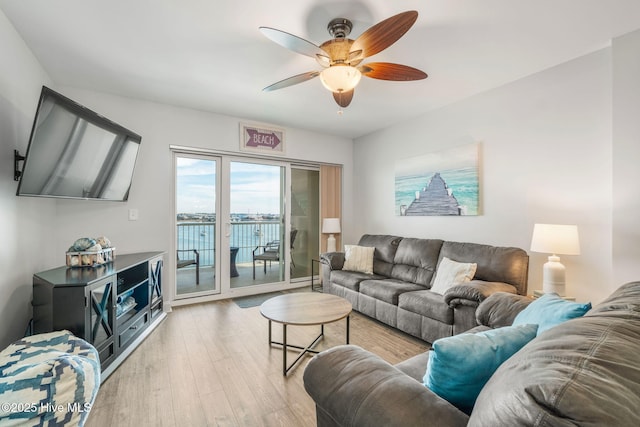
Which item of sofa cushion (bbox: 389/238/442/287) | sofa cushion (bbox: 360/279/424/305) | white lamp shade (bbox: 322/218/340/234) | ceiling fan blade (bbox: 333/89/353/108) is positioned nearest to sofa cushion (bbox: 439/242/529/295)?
sofa cushion (bbox: 389/238/442/287)

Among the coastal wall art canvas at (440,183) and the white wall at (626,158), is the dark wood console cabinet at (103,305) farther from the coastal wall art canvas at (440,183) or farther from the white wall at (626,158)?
the white wall at (626,158)

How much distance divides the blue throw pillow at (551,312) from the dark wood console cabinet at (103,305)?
2698mm

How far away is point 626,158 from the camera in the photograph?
2.14 m

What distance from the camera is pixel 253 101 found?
340 cm

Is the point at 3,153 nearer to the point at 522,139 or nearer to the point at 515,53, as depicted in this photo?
the point at 515,53

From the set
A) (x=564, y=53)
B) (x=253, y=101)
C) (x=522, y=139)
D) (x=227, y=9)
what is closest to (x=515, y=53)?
(x=564, y=53)

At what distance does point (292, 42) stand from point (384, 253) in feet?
9.56

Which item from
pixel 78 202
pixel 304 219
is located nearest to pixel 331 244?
pixel 304 219

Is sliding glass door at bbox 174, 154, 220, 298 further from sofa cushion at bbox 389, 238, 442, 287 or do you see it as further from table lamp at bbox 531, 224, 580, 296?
table lamp at bbox 531, 224, 580, 296

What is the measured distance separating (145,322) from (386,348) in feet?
8.09

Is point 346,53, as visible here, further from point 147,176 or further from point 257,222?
point 257,222

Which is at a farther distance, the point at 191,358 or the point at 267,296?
the point at 267,296

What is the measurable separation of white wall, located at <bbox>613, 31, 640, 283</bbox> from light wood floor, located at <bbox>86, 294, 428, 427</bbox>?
5.66ft

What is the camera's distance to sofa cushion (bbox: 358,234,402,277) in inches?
150
